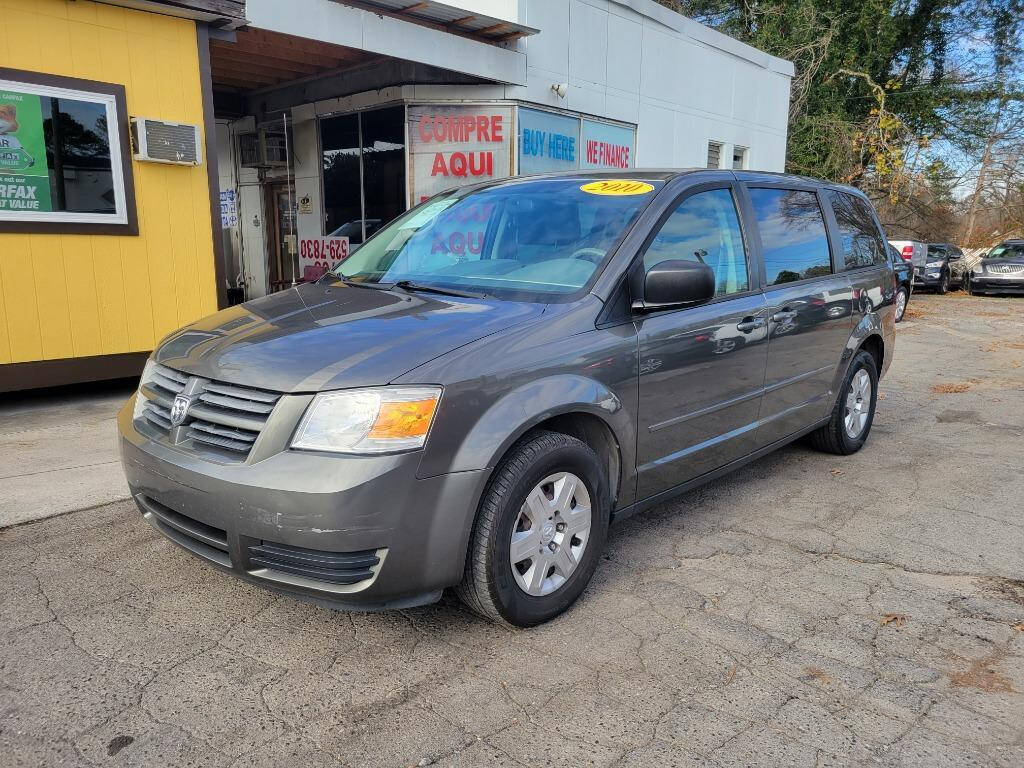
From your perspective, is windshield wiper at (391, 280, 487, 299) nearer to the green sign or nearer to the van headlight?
the van headlight

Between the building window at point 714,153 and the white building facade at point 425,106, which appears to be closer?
the white building facade at point 425,106

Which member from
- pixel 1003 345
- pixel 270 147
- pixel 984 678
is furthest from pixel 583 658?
pixel 1003 345

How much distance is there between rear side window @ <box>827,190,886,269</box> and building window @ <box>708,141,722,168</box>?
9877 millimetres

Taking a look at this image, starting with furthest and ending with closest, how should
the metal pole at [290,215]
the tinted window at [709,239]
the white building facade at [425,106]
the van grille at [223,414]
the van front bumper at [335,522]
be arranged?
the metal pole at [290,215], the white building facade at [425,106], the tinted window at [709,239], the van grille at [223,414], the van front bumper at [335,522]

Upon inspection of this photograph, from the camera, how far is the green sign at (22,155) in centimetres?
602

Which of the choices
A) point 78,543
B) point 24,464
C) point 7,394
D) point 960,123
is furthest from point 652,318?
point 960,123

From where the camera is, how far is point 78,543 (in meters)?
3.70

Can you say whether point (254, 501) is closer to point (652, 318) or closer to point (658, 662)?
point (658, 662)

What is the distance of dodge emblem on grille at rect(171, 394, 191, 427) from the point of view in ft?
9.17

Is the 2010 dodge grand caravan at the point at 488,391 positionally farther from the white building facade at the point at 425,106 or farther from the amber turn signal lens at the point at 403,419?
the white building facade at the point at 425,106

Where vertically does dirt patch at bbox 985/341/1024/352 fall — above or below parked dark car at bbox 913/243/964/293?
below

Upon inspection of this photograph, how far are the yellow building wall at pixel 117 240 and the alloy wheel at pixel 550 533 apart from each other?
207 inches

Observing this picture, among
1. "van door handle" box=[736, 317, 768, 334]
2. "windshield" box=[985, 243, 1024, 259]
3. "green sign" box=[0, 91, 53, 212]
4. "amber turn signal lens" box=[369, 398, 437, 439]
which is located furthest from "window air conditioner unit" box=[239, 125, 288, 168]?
"windshield" box=[985, 243, 1024, 259]

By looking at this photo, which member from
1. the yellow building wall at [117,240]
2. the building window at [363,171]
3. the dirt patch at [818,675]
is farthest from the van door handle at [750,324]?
the building window at [363,171]
